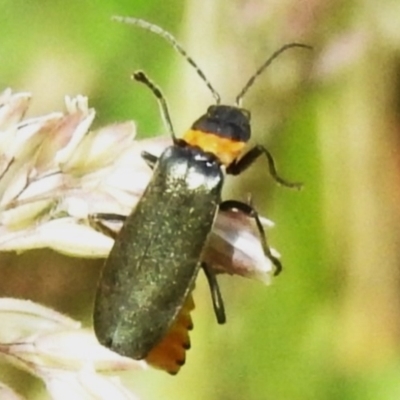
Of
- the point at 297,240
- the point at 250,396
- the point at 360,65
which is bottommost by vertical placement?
the point at 250,396

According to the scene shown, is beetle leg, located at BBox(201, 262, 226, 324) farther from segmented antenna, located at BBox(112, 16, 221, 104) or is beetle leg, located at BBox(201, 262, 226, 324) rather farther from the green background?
segmented antenna, located at BBox(112, 16, 221, 104)

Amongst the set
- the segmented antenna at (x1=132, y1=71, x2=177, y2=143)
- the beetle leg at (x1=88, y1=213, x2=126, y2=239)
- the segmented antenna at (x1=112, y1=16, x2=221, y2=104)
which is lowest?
the beetle leg at (x1=88, y1=213, x2=126, y2=239)

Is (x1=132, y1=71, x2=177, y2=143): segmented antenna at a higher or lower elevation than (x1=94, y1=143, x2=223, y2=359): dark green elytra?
higher

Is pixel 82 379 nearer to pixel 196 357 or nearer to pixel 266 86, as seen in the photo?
pixel 196 357

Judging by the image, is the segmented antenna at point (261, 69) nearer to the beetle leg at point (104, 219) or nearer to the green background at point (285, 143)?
the green background at point (285, 143)

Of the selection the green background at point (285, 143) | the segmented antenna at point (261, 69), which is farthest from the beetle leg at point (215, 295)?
the segmented antenna at point (261, 69)

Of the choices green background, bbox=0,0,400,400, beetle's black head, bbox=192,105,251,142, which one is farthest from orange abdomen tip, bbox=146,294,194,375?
beetle's black head, bbox=192,105,251,142

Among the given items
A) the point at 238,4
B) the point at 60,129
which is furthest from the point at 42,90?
the point at 238,4
